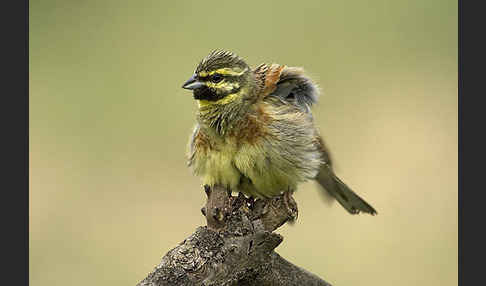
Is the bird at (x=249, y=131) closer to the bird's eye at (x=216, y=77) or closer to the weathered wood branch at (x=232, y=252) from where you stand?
the bird's eye at (x=216, y=77)

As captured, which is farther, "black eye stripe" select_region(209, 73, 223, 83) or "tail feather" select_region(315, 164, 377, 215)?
"tail feather" select_region(315, 164, 377, 215)

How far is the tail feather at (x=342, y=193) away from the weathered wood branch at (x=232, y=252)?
53.3 inches

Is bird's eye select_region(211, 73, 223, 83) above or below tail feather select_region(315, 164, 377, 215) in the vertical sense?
above

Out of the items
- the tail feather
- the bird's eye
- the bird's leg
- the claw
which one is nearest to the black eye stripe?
the bird's eye

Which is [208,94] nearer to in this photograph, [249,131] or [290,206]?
[249,131]

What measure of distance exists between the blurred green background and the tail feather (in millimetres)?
697

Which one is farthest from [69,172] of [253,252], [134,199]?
[253,252]

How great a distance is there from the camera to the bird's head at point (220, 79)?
15.9 feet

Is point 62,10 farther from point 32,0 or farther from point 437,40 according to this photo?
point 437,40

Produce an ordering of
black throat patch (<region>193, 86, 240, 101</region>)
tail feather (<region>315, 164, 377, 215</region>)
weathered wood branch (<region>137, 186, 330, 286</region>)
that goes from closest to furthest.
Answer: weathered wood branch (<region>137, 186, 330, 286</region>) < black throat patch (<region>193, 86, 240, 101</region>) < tail feather (<region>315, 164, 377, 215</region>)

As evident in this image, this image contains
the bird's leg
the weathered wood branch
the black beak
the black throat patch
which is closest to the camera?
the weathered wood branch

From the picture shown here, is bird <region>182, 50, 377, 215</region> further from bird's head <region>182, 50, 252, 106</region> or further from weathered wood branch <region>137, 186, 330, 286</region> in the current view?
weathered wood branch <region>137, 186, 330, 286</region>

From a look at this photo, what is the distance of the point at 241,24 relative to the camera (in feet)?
36.7

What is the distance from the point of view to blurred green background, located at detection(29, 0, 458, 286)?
8.22 meters
